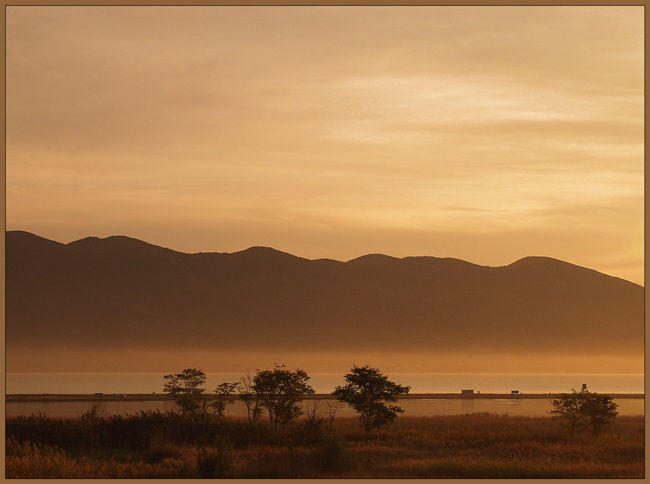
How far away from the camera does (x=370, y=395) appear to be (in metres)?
59.4

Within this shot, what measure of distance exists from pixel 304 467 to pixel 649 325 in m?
16.6

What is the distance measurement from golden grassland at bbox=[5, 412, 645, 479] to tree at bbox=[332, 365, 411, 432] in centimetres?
647

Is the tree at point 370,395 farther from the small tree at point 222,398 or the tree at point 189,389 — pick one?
the tree at point 189,389

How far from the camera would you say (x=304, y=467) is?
34.1 meters

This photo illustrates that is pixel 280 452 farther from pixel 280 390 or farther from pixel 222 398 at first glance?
pixel 222 398

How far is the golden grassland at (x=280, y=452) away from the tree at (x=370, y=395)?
6.47m

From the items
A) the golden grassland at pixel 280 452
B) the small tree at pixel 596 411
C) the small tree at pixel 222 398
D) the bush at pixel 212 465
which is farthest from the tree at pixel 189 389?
the bush at pixel 212 465

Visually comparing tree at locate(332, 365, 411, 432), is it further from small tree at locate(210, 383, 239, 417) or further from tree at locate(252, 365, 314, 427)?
small tree at locate(210, 383, 239, 417)

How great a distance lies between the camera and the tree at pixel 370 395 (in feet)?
192

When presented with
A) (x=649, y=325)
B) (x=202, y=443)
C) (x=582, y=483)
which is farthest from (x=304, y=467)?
(x=649, y=325)

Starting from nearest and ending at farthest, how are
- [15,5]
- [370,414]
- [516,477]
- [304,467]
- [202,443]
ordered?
[15,5]
[516,477]
[304,467]
[202,443]
[370,414]

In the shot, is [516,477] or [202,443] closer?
[516,477]

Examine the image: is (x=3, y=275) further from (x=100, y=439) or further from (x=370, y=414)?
(x=370, y=414)

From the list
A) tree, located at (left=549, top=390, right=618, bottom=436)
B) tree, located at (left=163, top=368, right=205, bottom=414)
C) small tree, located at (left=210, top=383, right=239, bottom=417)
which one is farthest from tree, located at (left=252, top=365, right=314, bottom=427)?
tree, located at (left=549, top=390, right=618, bottom=436)
